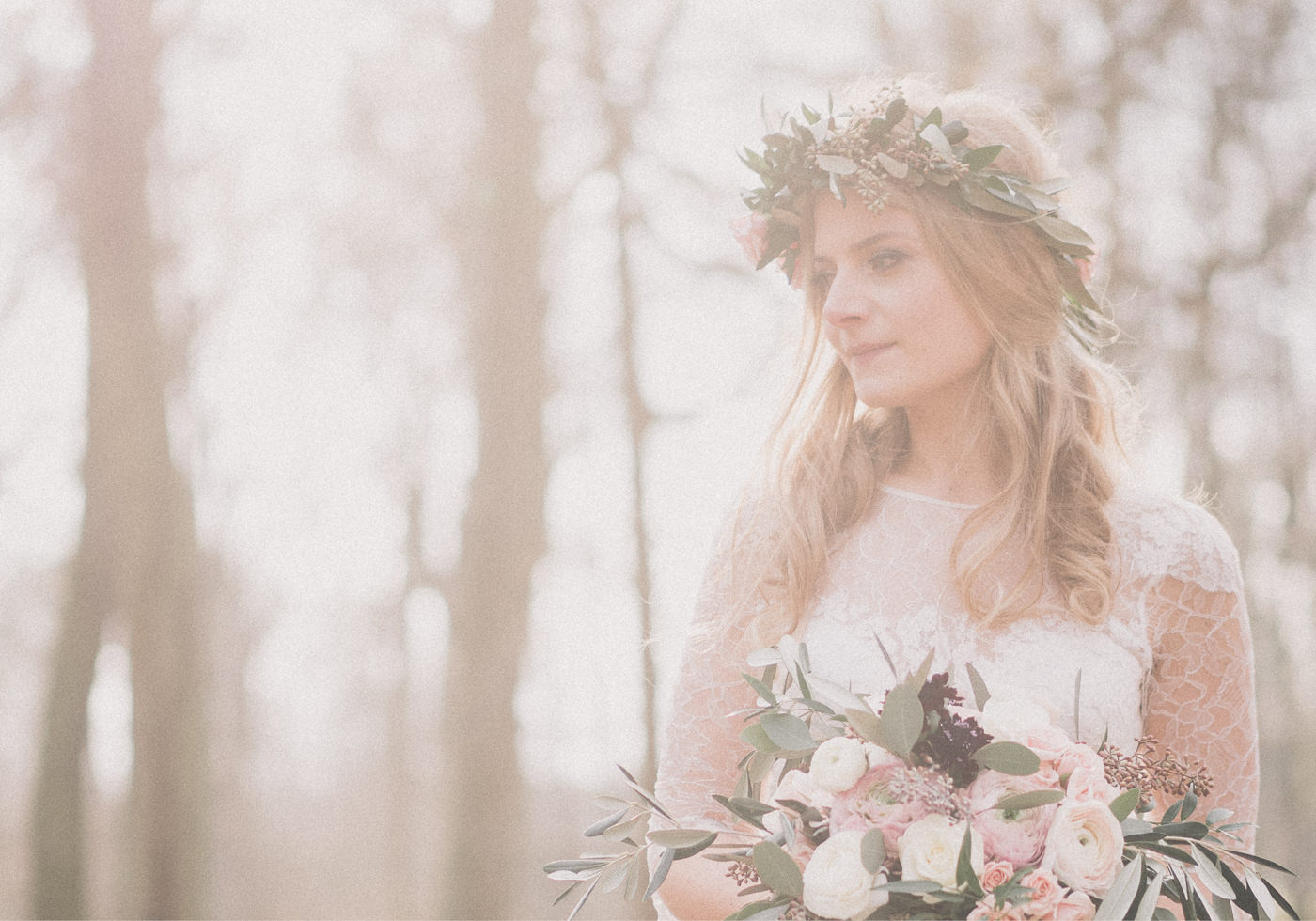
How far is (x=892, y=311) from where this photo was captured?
8.84 ft

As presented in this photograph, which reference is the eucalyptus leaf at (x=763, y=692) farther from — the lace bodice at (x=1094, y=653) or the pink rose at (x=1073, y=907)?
the lace bodice at (x=1094, y=653)

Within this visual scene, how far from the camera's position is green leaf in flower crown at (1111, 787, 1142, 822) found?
1.84m

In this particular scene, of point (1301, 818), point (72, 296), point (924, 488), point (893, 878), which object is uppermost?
point (72, 296)

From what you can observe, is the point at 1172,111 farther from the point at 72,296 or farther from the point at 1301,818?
the point at 72,296

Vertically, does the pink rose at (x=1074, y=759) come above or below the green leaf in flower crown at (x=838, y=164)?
below

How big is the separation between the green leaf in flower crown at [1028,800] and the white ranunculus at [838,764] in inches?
7.9

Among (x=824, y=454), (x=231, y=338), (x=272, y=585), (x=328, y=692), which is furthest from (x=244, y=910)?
(x=824, y=454)

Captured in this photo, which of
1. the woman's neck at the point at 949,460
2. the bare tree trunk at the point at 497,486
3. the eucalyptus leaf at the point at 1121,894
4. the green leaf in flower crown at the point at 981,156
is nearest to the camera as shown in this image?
the eucalyptus leaf at the point at 1121,894

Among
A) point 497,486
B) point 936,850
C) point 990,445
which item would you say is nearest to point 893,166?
point 990,445

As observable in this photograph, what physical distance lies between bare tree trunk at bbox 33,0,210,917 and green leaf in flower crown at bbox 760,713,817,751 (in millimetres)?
7369

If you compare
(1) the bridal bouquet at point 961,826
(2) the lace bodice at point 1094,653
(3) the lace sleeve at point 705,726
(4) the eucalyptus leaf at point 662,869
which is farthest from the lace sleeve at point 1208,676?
(4) the eucalyptus leaf at point 662,869

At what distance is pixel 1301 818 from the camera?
11.1m

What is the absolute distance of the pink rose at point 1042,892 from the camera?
68.7 inches

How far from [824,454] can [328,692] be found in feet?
78.4
